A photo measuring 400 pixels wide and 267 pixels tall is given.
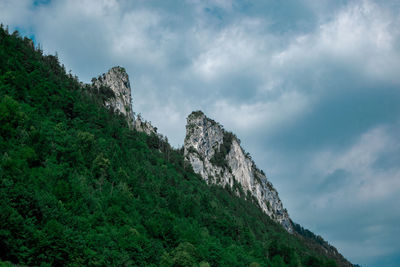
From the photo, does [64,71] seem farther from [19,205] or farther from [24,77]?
[19,205]

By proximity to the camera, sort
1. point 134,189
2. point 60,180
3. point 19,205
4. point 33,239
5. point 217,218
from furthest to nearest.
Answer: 1. point 217,218
2. point 134,189
3. point 60,180
4. point 19,205
5. point 33,239

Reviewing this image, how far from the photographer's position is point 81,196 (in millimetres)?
83312

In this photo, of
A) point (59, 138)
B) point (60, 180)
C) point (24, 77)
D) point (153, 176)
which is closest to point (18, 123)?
point (59, 138)

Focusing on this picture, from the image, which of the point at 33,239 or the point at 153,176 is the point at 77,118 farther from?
the point at 33,239

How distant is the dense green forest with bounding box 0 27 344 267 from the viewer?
190ft

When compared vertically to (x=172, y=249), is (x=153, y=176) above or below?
above

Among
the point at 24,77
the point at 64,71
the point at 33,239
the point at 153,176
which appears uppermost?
the point at 64,71

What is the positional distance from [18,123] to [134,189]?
3753cm

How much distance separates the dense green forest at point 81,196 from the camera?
190ft

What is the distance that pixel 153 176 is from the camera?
480ft

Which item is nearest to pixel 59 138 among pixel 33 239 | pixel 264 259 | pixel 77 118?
pixel 77 118

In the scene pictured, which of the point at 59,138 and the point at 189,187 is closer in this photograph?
the point at 59,138

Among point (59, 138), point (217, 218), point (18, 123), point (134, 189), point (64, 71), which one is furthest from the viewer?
point (64, 71)

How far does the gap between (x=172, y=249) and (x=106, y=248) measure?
2840 centimetres
